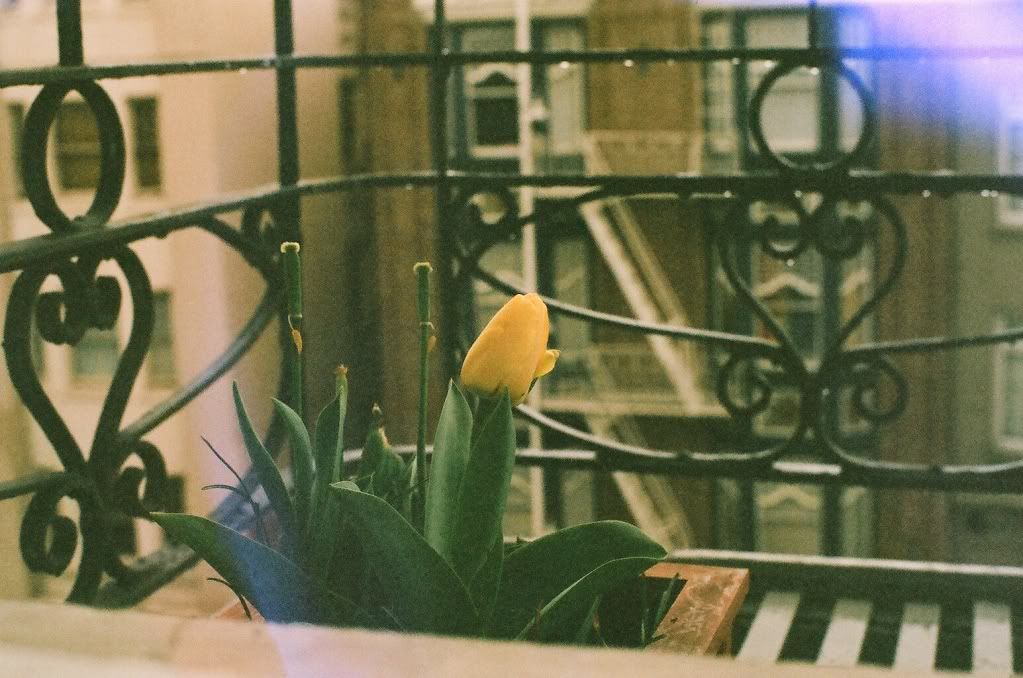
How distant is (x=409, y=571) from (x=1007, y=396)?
9613 mm

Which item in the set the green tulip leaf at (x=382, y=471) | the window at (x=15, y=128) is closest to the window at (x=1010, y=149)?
the window at (x=15, y=128)

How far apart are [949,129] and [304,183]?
8448 mm

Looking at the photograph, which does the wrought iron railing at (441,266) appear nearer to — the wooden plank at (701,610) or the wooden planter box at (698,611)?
the wooden planter box at (698,611)

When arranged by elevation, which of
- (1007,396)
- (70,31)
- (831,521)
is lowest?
(831,521)

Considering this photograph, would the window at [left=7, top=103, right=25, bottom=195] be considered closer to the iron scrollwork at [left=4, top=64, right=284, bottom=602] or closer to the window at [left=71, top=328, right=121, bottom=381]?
the window at [left=71, top=328, right=121, bottom=381]

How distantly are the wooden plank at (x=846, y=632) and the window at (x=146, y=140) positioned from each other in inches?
372

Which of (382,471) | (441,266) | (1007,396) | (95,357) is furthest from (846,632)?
(95,357)

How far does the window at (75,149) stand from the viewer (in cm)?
1130

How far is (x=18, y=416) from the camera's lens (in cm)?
1065

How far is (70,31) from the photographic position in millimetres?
1310

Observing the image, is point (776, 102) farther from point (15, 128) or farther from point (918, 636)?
point (918, 636)

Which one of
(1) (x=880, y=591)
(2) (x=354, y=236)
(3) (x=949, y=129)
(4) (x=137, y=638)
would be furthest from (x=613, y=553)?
(2) (x=354, y=236)

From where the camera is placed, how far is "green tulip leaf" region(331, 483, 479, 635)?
0.79 meters

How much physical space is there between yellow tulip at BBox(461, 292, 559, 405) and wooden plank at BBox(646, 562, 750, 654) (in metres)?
0.26
